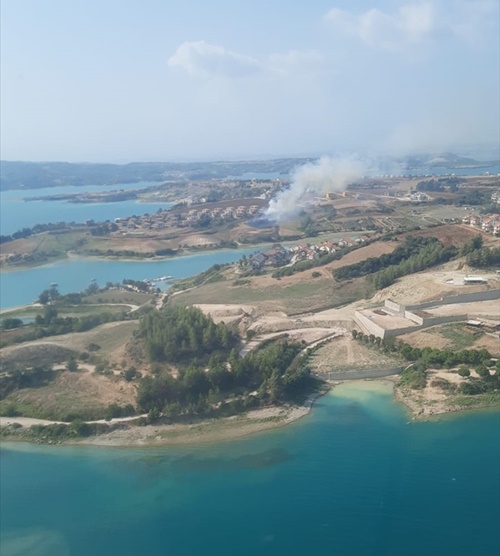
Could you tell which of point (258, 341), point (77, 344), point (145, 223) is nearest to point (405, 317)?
point (258, 341)

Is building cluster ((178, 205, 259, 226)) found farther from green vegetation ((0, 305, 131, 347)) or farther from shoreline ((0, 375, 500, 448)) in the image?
shoreline ((0, 375, 500, 448))

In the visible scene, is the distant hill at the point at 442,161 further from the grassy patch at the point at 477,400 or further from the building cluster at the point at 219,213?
the grassy patch at the point at 477,400

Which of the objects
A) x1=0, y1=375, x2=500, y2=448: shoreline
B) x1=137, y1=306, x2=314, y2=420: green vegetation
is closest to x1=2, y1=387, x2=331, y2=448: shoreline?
x1=0, y1=375, x2=500, y2=448: shoreline

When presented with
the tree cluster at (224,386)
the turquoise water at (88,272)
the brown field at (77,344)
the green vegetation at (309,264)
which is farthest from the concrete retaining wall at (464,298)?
the turquoise water at (88,272)

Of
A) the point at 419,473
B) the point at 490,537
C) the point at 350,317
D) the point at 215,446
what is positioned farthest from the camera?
the point at 350,317

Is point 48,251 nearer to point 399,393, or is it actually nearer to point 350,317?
point 350,317

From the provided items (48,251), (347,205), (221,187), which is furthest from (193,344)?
(221,187)
